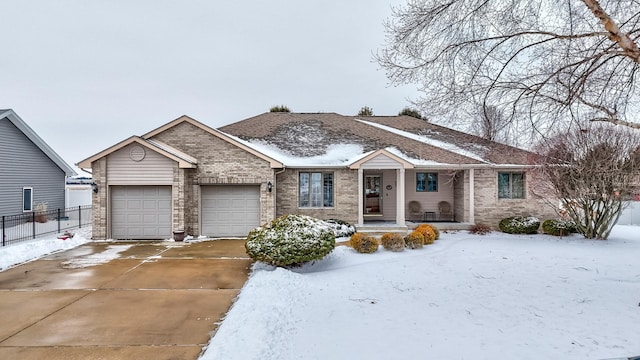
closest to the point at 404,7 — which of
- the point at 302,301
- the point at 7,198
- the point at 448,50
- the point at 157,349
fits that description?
the point at 448,50

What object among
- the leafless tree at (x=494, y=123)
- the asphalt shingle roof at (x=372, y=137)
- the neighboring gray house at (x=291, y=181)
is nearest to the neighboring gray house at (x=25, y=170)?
the neighboring gray house at (x=291, y=181)

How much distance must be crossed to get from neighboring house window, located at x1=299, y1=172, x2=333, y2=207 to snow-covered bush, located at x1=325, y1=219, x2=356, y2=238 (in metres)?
1.45

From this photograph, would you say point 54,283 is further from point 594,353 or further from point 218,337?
point 594,353

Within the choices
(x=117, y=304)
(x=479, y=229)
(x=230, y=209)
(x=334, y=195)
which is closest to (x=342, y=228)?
(x=334, y=195)

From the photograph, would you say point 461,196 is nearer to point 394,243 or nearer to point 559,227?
point 559,227

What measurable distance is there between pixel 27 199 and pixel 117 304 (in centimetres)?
1935

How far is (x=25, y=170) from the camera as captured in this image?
19594 mm

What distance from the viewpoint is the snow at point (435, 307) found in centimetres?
463

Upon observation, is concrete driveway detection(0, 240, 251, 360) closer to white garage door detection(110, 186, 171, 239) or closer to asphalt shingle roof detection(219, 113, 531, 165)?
white garage door detection(110, 186, 171, 239)

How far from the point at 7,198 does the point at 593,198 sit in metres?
28.2

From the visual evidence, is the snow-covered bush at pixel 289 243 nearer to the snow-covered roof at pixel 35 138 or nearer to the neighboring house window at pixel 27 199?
the snow-covered roof at pixel 35 138

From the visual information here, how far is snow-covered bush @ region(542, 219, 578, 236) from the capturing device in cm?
1407

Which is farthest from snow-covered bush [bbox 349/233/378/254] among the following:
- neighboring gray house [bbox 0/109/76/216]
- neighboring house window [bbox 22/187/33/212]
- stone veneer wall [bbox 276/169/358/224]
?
neighboring house window [bbox 22/187/33/212]

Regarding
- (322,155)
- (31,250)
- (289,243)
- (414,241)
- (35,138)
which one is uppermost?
(35,138)
